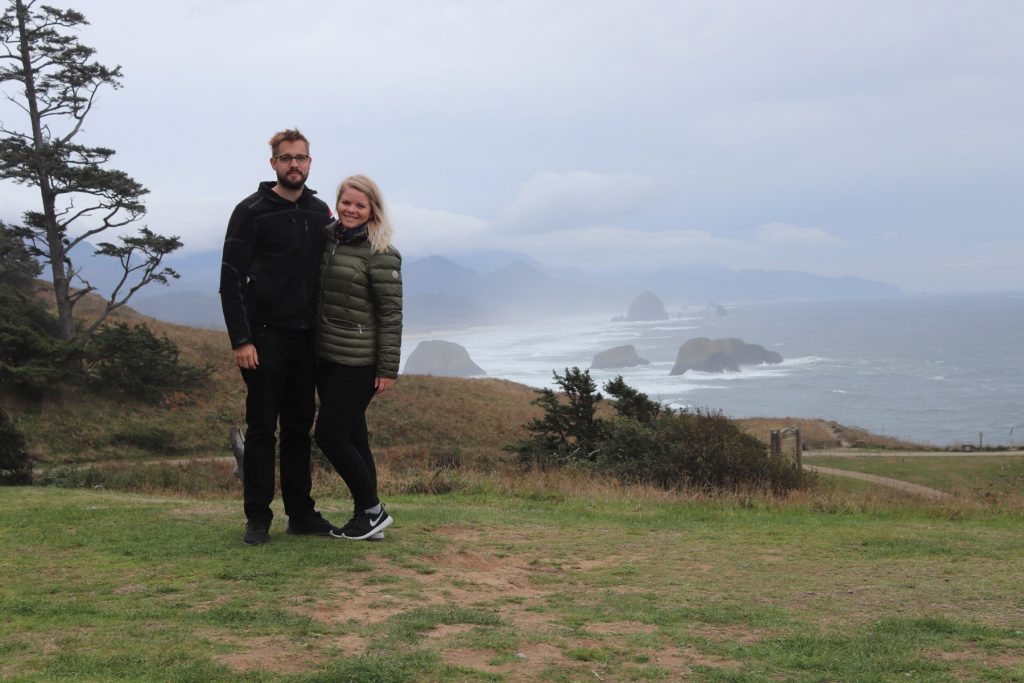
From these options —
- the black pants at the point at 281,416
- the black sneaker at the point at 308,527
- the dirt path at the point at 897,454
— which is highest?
the black pants at the point at 281,416

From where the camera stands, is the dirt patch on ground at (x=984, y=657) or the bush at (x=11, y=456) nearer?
the dirt patch on ground at (x=984, y=657)

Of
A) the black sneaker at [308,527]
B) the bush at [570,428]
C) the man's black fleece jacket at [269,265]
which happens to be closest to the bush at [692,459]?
the bush at [570,428]

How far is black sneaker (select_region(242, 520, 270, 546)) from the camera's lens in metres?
5.55

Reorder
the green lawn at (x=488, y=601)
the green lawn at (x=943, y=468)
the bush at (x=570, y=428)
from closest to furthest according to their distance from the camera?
the green lawn at (x=488, y=601) → the bush at (x=570, y=428) → the green lawn at (x=943, y=468)

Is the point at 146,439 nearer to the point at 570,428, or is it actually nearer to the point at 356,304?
the point at 570,428

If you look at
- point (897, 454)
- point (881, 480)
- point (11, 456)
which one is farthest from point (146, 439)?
point (897, 454)

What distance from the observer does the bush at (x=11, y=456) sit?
10125 mm

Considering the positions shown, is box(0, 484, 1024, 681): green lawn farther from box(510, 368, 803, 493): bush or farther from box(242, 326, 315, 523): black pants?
box(510, 368, 803, 493): bush

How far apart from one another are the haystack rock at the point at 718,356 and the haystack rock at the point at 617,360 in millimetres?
13040

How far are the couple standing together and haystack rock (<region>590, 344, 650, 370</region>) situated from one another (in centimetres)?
13983

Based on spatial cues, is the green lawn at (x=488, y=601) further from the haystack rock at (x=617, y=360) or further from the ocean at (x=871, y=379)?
the haystack rock at (x=617, y=360)

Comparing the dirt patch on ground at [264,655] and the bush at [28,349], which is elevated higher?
the bush at [28,349]

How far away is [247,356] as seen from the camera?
5.24 m

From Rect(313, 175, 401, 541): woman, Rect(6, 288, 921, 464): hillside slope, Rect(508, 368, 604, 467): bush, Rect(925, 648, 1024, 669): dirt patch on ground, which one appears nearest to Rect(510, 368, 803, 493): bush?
Rect(508, 368, 604, 467): bush
